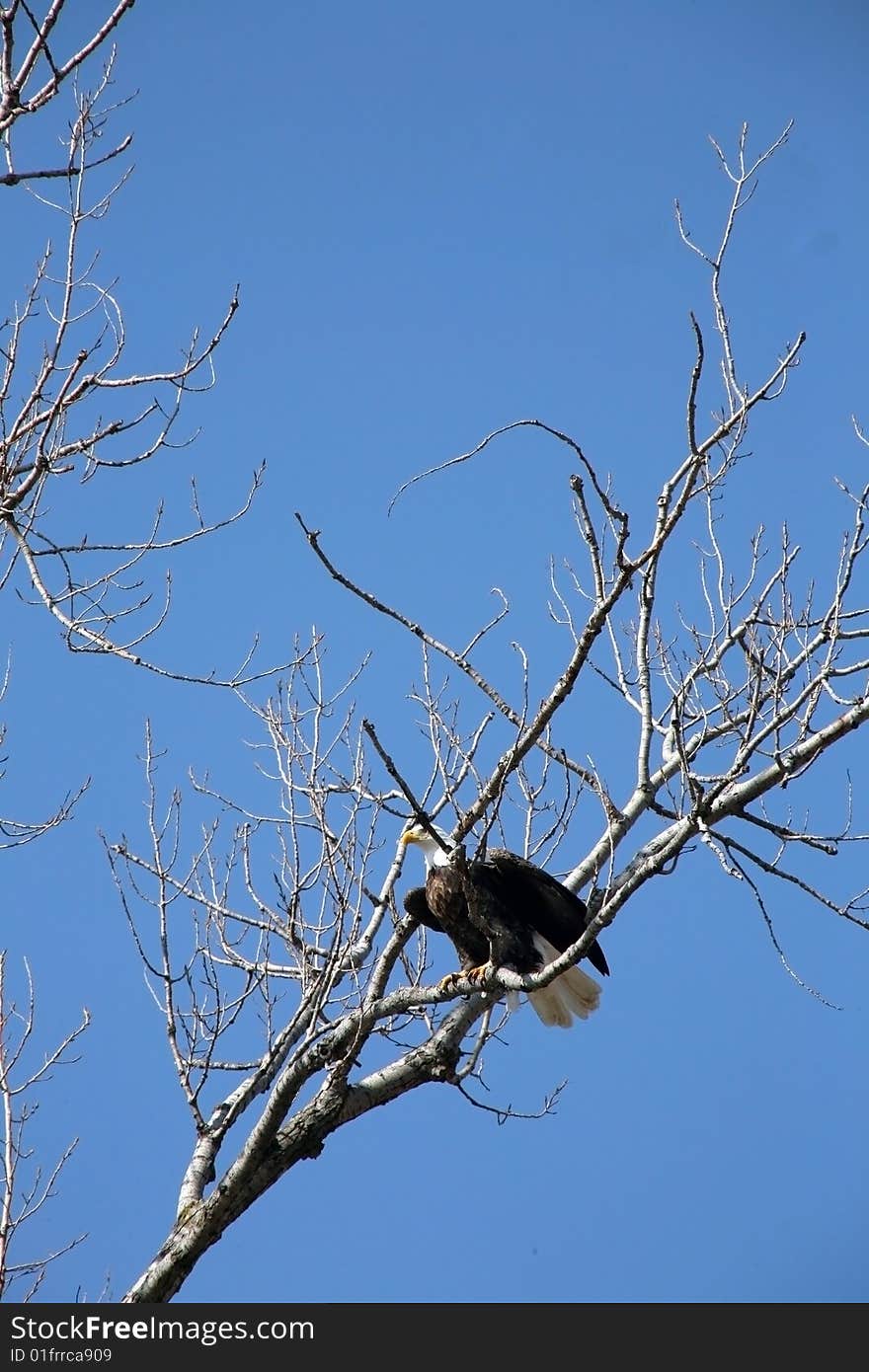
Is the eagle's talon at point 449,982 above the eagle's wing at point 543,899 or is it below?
below

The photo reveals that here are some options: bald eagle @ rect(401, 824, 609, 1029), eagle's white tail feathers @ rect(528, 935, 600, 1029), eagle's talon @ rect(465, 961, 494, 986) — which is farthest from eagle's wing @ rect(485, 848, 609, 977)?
eagle's talon @ rect(465, 961, 494, 986)

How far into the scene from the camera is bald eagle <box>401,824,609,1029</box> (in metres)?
5.09

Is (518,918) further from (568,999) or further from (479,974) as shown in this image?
(479,974)

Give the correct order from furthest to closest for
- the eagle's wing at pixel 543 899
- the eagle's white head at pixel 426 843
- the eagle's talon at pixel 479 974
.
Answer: the eagle's white head at pixel 426 843
the eagle's wing at pixel 543 899
the eagle's talon at pixel 479 974

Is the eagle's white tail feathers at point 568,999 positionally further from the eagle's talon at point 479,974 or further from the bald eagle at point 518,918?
the eagle's talon at point 479,974

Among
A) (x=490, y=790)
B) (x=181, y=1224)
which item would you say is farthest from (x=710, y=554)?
(x=181, y=1224)

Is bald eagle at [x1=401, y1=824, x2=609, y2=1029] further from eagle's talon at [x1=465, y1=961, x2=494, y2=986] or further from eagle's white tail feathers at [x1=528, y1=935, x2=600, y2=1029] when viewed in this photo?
eagle's talon at [x1=465, y1=961, x2=494, y2=986]

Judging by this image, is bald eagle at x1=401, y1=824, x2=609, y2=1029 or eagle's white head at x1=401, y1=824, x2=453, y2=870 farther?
eagle's white head at x1=401, y1=824, x2=453, y2=870

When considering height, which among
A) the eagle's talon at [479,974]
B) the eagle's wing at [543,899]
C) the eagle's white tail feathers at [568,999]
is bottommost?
the eagle's talon at [479,974]

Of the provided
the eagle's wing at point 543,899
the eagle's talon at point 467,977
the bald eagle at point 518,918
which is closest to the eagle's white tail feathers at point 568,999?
the bald eagle at point 518,918

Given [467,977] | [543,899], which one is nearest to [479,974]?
[467,977]

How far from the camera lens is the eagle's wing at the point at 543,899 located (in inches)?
199

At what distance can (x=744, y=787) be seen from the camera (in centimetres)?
416
